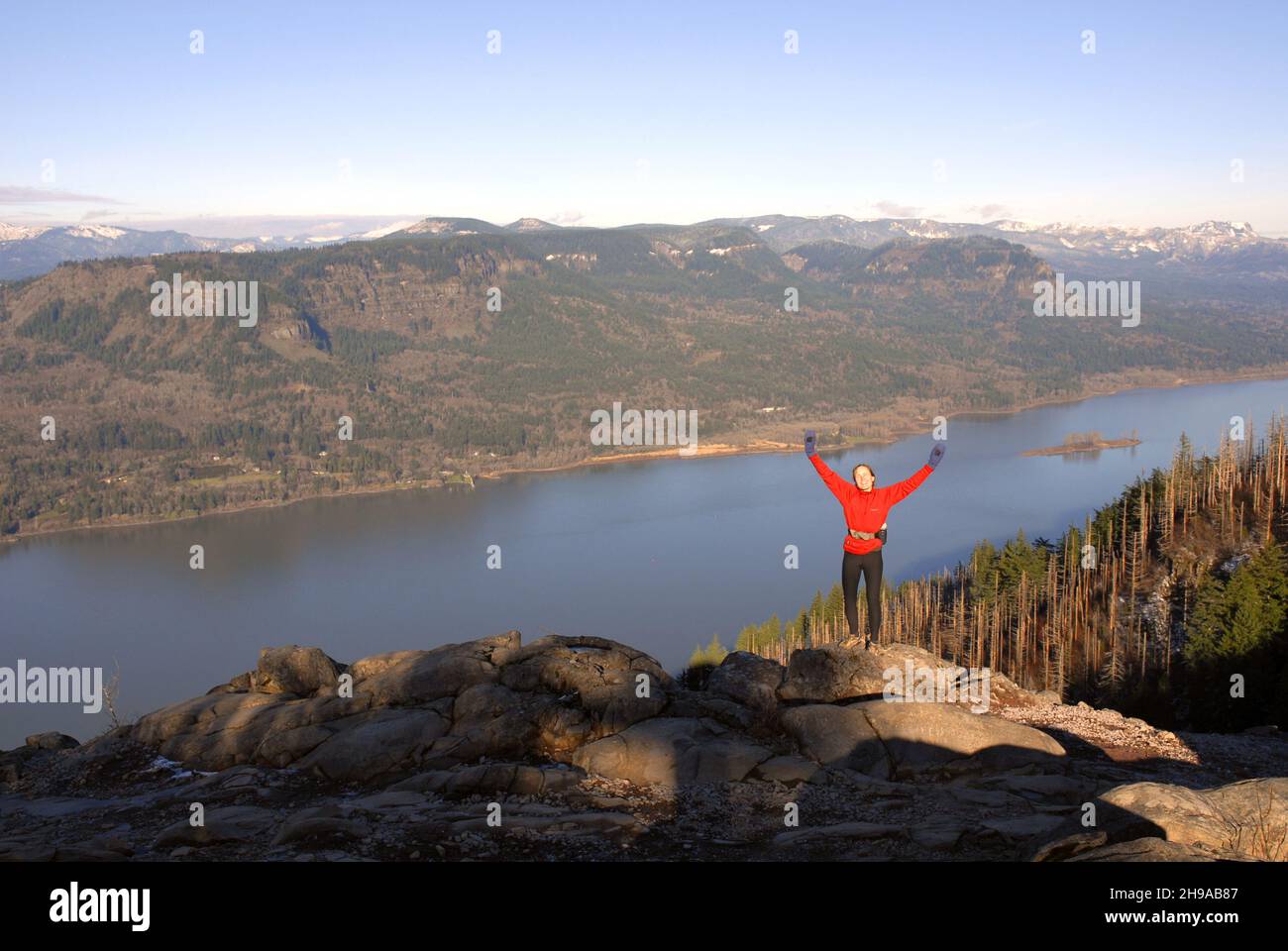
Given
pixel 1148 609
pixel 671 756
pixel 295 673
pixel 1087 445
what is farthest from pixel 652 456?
pixel 671 756

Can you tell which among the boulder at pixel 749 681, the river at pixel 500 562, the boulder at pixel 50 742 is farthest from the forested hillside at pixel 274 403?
the boulder at pixel 749 681

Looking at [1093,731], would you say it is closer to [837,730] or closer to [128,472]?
[837,730]

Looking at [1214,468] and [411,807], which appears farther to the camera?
[1214,468]

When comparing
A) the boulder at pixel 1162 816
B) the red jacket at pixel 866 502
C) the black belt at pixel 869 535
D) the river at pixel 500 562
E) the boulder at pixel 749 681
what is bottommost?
the river at pixel 500 562

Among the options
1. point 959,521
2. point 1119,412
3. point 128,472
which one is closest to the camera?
point 959,521

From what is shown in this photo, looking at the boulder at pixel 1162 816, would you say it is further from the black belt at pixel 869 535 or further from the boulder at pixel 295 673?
the boulder at pixel 295 673
